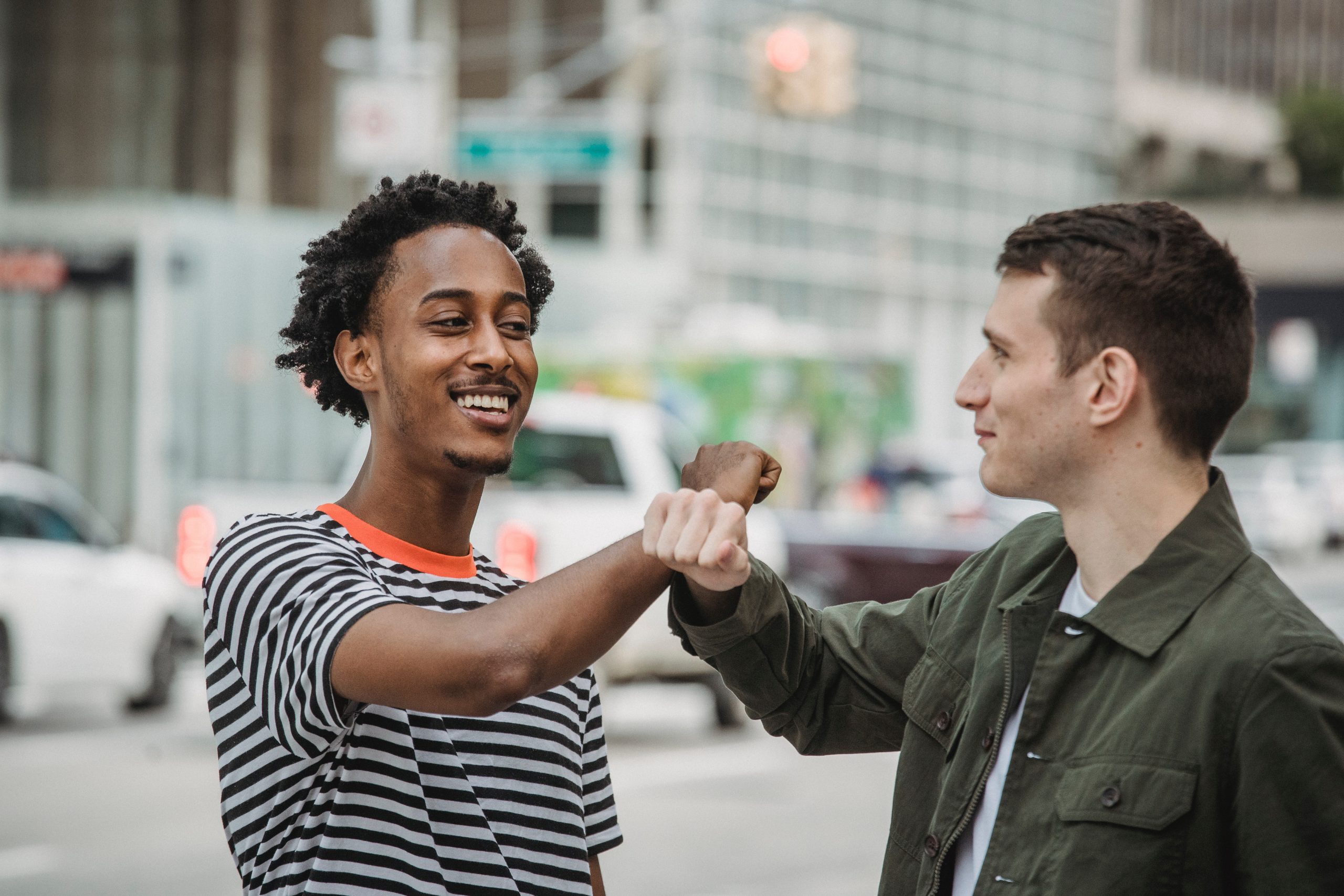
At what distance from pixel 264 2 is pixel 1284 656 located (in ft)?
113

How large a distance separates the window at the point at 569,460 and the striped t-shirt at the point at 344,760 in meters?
9.79

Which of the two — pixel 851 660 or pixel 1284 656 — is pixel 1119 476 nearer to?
pixel 1284 656

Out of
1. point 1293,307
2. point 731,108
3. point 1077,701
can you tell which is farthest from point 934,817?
point 1293,307

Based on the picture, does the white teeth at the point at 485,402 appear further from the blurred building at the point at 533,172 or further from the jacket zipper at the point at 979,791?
the blurred building at the point at 533,172

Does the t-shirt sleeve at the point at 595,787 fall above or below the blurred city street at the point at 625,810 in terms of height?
above

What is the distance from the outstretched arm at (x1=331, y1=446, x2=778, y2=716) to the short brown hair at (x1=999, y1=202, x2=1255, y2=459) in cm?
75

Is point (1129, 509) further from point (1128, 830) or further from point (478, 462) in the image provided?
point (478, 462)

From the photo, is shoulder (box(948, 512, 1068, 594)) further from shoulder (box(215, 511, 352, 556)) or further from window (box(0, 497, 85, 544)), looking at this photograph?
window (box(0, 497, 85, 544))

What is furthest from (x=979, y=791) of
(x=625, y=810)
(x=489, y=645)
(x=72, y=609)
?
(x=72, y=609)

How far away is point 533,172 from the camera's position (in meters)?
18.3

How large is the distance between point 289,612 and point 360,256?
66 centimetres

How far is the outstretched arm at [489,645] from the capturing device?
2180 millimetres

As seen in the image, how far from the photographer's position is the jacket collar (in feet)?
7.58

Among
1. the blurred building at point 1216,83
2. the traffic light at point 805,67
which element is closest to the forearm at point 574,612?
the traffic light at point 805,67
